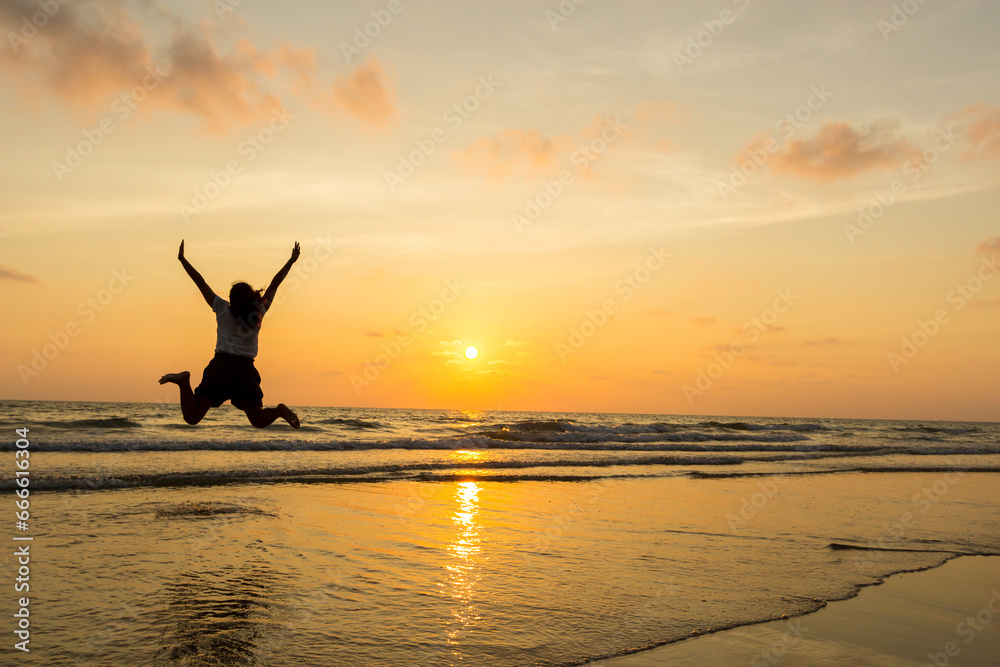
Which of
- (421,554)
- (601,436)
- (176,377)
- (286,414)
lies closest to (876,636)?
(421,554)

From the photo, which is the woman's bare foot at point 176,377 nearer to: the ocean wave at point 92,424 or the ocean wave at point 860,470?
the ocean wave at point 860,470

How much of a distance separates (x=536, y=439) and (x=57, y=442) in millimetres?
21504

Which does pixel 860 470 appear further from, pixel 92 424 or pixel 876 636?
pixel 92 424

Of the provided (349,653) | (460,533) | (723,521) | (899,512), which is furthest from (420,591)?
(899,512)

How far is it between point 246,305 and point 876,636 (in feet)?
23.7

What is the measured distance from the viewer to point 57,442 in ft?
77.6

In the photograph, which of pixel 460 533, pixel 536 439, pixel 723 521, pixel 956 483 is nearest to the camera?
pixel 460 533

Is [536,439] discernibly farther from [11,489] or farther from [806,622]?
[806,622]

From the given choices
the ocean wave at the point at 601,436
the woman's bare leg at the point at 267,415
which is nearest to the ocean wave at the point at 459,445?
the ocean wave at the point at 601,436

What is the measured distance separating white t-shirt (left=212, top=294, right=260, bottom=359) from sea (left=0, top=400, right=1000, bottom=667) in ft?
8.45

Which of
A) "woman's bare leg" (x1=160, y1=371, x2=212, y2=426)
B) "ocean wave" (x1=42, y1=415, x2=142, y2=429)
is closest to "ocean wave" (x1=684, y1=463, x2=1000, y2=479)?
"woman's bare leg" (x1=160, y1=371, x2=212, y2=426)

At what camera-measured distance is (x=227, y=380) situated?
770cm

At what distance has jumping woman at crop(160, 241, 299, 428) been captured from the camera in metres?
7.31

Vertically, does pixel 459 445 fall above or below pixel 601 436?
below
